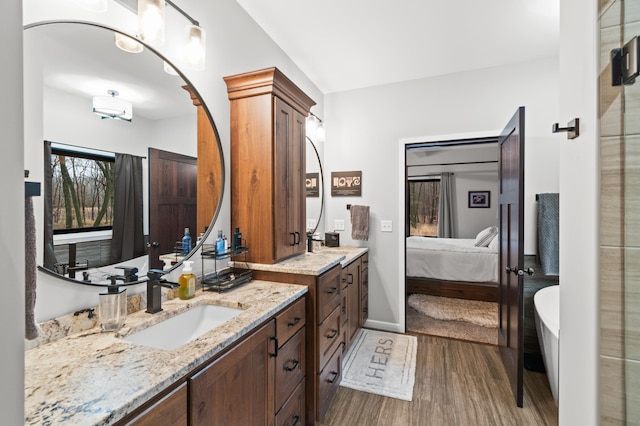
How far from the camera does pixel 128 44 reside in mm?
1292

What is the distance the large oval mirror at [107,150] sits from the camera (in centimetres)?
103

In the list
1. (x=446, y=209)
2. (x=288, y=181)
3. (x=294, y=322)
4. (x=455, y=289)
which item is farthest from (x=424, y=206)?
(x=294, y=322)

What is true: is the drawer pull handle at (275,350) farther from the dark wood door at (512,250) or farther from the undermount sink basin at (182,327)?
the dark wood door at (512,250)

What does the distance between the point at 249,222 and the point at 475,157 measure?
565cm

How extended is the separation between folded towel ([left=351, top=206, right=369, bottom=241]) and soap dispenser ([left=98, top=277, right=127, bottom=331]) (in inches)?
96.8

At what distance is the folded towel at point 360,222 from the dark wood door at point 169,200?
1963mm

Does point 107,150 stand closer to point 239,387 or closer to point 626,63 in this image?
point 239,387

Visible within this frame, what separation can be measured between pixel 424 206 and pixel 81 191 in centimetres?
652

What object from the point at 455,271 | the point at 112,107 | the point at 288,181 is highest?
the point at 112,107

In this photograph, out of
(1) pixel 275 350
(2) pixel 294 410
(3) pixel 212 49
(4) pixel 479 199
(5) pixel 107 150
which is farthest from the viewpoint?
(4) pixel 479 199

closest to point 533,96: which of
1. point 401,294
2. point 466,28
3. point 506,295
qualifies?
point 466,28

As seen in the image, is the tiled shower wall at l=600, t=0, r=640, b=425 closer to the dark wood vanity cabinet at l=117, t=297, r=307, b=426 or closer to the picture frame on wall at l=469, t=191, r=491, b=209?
the dark wood vanity cabinet at l=117, t=297, r=307, b=426

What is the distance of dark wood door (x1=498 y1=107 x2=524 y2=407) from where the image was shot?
6.44 ft

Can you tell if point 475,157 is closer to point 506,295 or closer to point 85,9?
point 506,295
